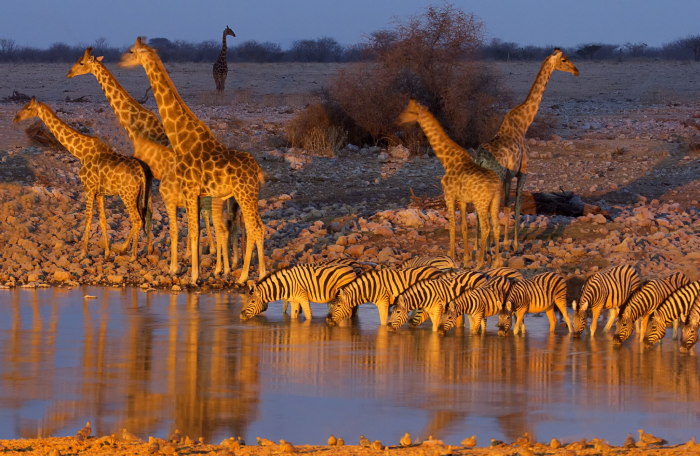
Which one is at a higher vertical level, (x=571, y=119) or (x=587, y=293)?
(x=571, y=119)

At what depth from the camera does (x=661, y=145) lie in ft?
78.4

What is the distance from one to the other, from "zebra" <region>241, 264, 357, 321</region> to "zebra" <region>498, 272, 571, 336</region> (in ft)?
5.67

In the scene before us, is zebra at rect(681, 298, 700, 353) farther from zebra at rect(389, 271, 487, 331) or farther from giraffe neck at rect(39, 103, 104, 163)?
giraffe neck at rect(39, 103, 104, 163)

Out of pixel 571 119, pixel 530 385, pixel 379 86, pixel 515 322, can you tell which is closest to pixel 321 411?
pixel 530 385

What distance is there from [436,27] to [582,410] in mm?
19299

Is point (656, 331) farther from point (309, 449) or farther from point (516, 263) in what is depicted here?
point (309, 449)

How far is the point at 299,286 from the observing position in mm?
9938

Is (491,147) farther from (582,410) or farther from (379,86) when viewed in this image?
(379,86)

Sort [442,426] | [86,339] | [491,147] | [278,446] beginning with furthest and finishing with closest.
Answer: [491,147] < [86,339] < [442,426] < [278,446]

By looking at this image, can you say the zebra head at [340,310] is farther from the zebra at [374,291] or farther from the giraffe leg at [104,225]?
the giraffe leg at [104,225]

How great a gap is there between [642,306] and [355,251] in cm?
507

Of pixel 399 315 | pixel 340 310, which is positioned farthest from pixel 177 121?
pixel 399 315

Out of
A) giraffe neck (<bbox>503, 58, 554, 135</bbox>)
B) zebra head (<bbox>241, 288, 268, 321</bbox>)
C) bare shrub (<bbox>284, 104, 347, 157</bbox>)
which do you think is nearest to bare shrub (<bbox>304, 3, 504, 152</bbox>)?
bare shrub (<bbox>284, 104, 347, 157</bbox>)

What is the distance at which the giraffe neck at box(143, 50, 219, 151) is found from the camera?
40.1 feet
